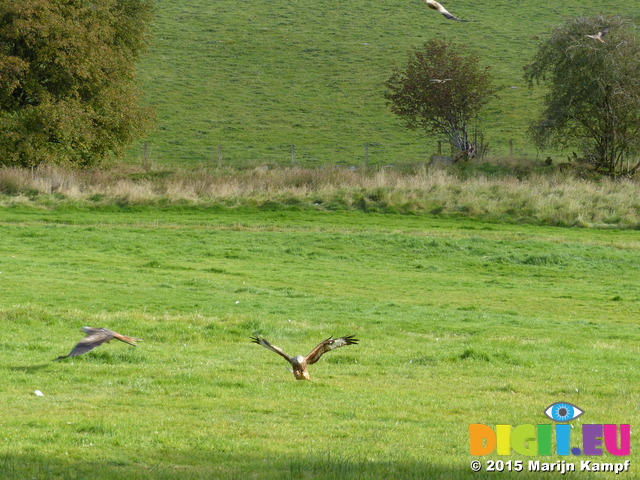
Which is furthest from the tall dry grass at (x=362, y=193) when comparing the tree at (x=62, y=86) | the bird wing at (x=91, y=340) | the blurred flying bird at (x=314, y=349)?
the bird wing at (x=91, y=340)

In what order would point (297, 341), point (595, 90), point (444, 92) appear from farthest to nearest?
point (444, 92), point (595, 90), point (297, 341)

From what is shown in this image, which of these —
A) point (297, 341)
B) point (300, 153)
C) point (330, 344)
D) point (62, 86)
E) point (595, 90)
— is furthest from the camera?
point (300, 153)

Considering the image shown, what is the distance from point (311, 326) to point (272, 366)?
368 cm

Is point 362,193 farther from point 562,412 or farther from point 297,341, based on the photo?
point 562,412

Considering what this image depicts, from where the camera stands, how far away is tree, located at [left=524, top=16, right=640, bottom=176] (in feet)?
139

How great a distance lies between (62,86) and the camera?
4203cm

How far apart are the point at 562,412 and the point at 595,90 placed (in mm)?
36824

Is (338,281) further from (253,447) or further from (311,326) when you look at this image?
(253,447)

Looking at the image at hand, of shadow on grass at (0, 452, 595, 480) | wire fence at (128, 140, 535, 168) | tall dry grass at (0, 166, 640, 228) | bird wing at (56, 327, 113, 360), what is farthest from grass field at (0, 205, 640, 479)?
wire fence at (128, 140, 535, 168)

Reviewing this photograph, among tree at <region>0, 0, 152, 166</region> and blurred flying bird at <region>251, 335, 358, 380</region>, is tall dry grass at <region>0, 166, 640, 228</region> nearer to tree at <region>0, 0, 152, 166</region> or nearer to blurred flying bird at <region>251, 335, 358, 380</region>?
tree at <region>0, 0, 152, 166</region>

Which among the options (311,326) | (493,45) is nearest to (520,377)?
(311,326)

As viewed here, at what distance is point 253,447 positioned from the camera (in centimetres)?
740

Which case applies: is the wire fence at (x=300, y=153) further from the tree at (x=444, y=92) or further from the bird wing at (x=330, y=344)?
the bird wing at (x=330, y=344)

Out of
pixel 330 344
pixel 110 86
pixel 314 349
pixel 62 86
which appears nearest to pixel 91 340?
pixel 314 349
